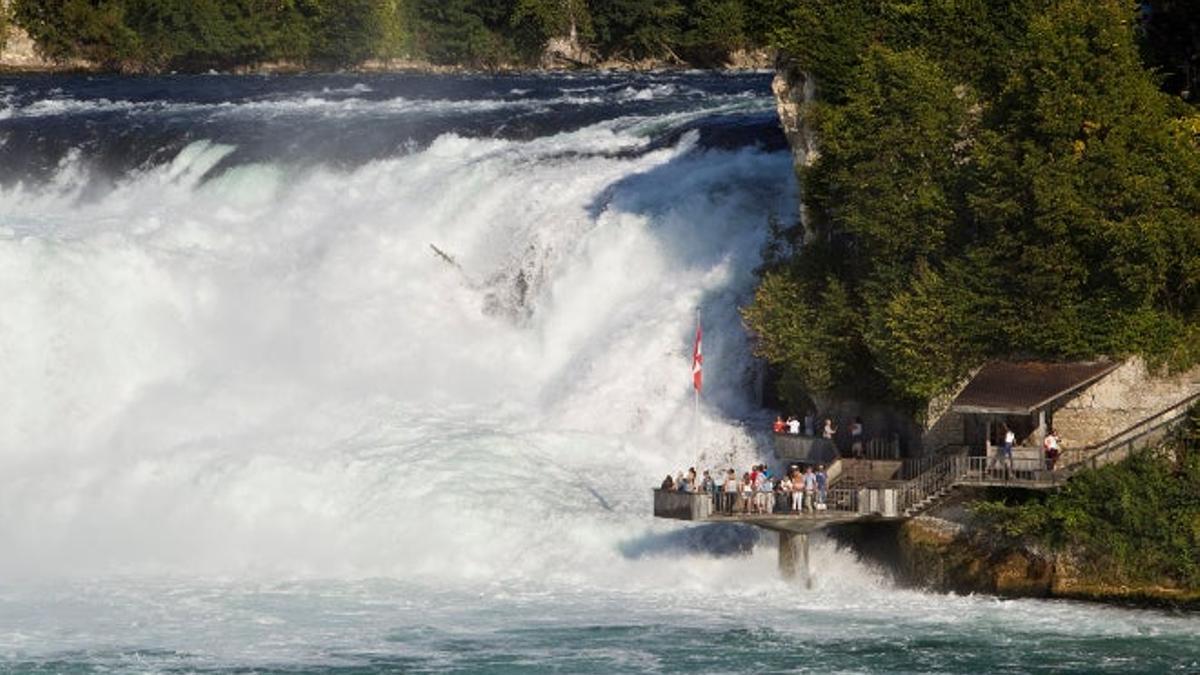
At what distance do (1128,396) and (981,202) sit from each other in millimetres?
4637

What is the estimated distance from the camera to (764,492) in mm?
57594

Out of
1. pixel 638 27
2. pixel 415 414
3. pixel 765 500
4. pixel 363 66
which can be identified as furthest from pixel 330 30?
pixel 765 500

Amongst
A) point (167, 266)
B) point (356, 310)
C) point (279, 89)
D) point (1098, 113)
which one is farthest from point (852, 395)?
point (279, 89)

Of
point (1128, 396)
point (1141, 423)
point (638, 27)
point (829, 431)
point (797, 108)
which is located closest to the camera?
point (1141, 423)

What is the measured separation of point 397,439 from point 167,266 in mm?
12276

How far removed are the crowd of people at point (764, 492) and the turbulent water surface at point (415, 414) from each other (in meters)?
1.70

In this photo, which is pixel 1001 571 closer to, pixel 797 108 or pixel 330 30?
pixel 797 108

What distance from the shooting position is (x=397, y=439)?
66000 millimetres

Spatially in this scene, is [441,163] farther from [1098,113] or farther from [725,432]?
[1098,113]

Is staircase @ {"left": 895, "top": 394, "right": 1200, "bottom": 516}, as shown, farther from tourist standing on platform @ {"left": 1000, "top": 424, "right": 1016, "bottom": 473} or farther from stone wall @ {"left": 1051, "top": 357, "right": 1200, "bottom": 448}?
stone wall @ {"left": 1051, "top": 357, "right": 1200, "bottom": 448}

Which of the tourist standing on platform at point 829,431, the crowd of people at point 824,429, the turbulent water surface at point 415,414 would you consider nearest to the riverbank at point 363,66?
the turbulent water surface at point 415,414

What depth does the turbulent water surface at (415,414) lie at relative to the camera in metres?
54.0

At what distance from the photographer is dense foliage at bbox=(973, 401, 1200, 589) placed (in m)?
55.2

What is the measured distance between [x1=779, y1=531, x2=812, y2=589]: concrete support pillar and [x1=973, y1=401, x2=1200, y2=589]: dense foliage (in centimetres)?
379
